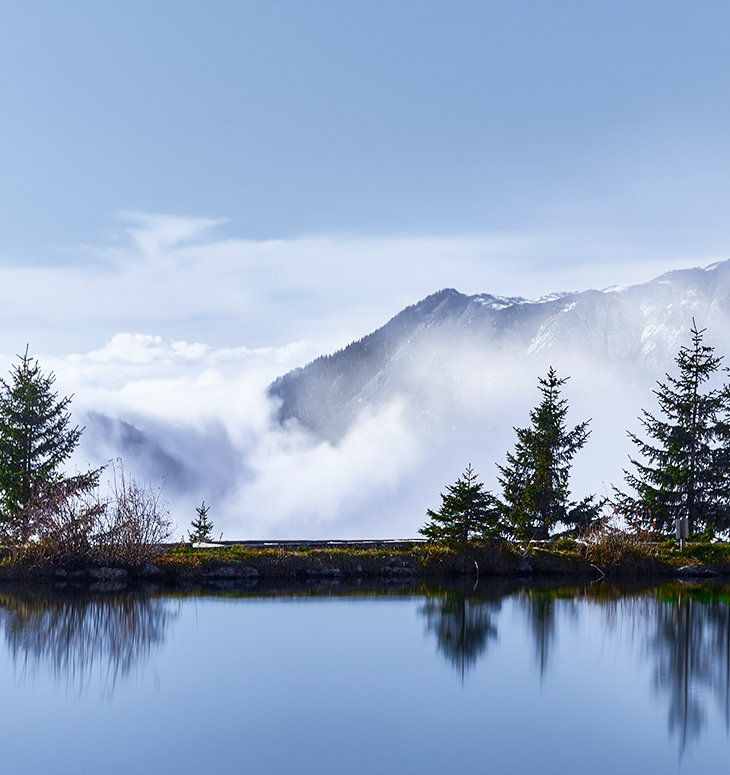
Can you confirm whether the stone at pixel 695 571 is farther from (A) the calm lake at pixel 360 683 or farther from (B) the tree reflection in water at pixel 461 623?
(B) the tree reflection in water at pixel 461 623

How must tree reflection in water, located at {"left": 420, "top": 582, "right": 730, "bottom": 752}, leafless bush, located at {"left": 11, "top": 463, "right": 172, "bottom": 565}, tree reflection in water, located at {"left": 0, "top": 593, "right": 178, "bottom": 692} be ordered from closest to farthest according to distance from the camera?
tree reflection in water, located at {"left": 420, "top": 582, "right": 730, "bottom": 752}
tree reflection in water, located at {"left": 0, "top": 593, "right": 178, "bottom": 692}
leafless bush, located at {"left": 11, "top": 463, "right": 172, "bottom": 565}

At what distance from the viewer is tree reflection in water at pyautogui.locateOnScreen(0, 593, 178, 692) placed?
15695mm

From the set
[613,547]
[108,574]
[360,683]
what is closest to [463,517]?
[613,547]

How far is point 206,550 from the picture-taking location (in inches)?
1105

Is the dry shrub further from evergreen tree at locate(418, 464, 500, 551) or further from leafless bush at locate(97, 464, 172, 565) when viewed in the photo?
leafless bush at locate(97, 464, 172, 565)

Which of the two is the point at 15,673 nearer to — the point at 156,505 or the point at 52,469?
the point at 156,505

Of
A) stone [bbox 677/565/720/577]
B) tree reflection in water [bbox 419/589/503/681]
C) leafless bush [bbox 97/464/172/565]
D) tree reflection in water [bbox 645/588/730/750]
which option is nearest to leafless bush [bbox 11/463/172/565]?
leafless bush [bbox 97/464/172/565]

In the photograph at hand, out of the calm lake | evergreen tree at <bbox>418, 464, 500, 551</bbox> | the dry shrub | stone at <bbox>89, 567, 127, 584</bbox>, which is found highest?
evergreen tree at <bbox>418, 464, 500, 551</bbox>

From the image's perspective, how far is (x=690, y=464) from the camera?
3588 cm

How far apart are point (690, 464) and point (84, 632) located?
26934 mm

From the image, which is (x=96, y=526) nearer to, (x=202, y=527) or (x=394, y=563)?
(x=394, y=563)

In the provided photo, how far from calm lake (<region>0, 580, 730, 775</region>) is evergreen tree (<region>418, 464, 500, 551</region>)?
475cm

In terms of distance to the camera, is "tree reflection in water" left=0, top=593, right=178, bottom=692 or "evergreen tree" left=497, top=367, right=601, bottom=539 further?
"evergreen tree" left=497, top=367, right=601, bottom=539

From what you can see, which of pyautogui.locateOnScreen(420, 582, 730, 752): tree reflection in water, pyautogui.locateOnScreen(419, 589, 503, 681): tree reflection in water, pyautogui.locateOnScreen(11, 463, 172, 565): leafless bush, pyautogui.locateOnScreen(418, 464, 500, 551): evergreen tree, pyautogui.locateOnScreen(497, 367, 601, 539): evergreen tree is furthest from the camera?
pyautogui.locateOnScreen(497, 367, 601, 539): evergreen tree
